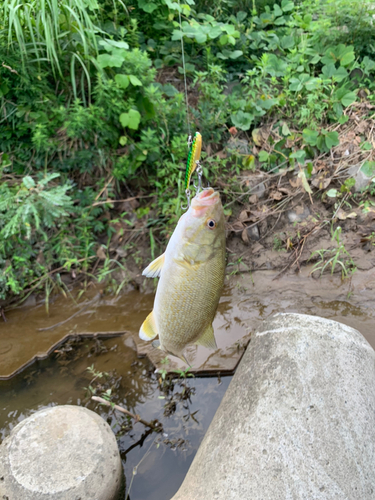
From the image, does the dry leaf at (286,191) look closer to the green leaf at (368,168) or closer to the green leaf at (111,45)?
the green leaf at (368,168)

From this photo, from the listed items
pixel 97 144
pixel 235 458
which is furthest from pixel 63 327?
pixel 235 458

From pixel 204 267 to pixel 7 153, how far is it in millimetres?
3649

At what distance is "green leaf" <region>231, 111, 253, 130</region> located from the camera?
4.95 m

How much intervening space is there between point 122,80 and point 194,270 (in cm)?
306

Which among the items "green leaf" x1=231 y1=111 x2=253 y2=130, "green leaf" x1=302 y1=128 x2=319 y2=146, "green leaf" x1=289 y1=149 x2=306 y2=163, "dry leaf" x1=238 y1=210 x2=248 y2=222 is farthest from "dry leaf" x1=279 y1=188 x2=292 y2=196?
"green leaf" x1=231 y1=111 x2=253 y2=130

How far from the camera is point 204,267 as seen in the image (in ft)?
6.02

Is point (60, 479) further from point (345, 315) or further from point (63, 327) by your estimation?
point (345, 315)

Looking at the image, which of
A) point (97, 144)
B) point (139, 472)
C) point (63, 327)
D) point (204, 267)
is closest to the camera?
point (204, 267)

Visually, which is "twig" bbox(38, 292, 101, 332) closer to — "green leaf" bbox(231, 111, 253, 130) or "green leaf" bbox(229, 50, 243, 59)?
"green leaf" bbox(231, 111, 253, 130)

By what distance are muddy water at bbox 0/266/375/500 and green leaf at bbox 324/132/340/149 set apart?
1.76m

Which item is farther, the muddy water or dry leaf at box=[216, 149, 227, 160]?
dry leaf at box=[216, 149, 227, 160]

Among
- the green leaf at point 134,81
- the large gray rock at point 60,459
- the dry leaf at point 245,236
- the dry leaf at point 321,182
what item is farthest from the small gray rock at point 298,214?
the large gray rock at point 60,459

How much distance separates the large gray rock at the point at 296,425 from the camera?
6.40 feet

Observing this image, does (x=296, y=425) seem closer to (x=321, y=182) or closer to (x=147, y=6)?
(x=321, y=182)
